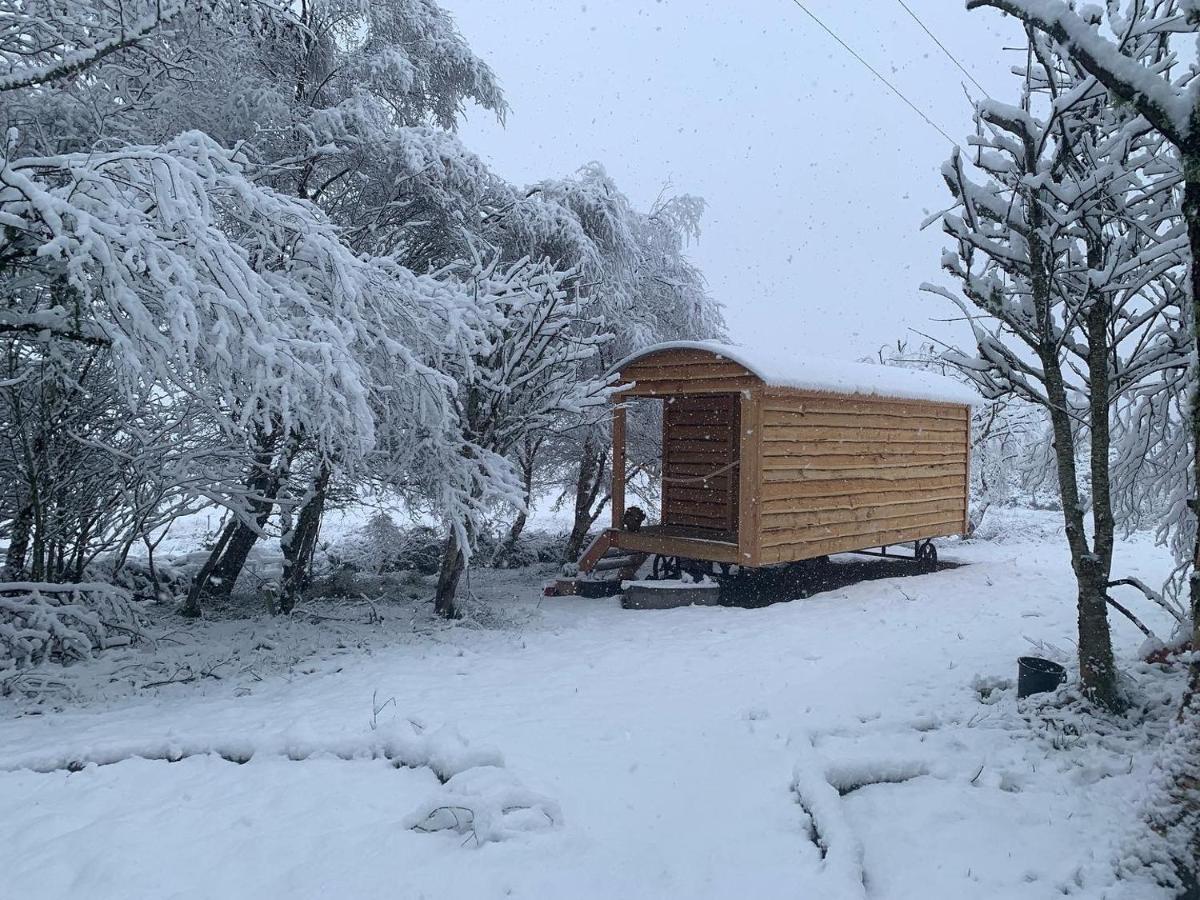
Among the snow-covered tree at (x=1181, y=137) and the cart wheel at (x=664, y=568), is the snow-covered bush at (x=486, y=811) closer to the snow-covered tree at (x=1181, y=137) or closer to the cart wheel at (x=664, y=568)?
the snow-covered tree at (x=1181, y=137)

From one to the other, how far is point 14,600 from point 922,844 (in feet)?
18.8

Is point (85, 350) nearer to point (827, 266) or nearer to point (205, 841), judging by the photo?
point (205, 841)

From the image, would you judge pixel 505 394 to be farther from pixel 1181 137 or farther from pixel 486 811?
pixel 1181 137

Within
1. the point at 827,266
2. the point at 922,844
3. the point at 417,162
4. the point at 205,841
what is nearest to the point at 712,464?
the point at 417,162

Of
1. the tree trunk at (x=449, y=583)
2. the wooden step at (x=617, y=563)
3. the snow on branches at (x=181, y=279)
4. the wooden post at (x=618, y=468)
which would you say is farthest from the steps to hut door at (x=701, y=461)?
the snow on branches at (x=181, y=279)

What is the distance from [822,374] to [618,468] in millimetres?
2778

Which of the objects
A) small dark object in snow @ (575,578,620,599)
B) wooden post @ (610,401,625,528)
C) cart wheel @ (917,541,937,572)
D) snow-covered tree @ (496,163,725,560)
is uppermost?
snow-covered tree @ (496,163,725,560)

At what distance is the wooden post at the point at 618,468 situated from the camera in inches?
377

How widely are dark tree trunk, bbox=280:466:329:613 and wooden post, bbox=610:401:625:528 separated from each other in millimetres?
3599

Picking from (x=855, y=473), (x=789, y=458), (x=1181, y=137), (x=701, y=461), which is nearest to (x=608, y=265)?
(x=701, y=461)

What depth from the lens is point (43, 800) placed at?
323cm

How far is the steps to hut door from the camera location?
34.0 feet

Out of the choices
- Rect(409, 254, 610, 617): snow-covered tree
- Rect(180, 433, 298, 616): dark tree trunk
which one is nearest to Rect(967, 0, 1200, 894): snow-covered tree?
Rect(409, 254, 610, 617): snow-covered tree

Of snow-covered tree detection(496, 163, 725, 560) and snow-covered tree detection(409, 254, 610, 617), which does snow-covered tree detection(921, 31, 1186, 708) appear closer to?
snow-covered tree detection(409, 254, 610, 617)
